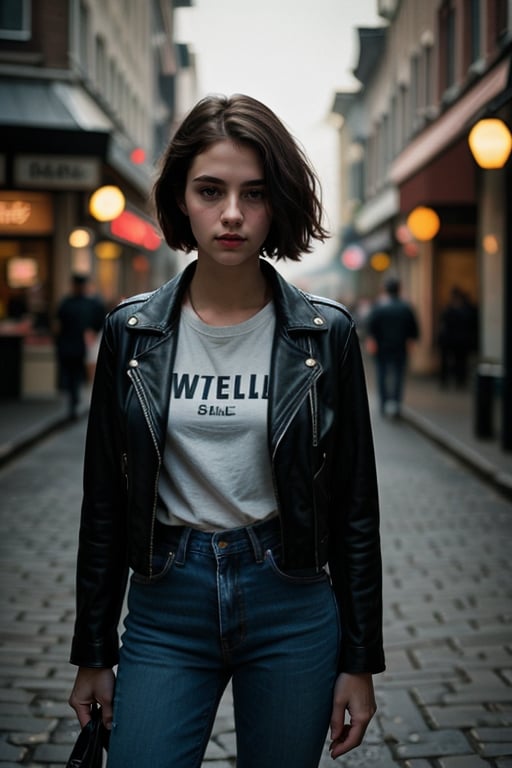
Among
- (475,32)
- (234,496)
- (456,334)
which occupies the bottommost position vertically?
(234,496)

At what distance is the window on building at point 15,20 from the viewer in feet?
66.4

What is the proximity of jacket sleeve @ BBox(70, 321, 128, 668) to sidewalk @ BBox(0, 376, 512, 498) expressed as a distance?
7.28m

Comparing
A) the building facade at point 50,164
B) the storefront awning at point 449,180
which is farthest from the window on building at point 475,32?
the building facade at point 50,164

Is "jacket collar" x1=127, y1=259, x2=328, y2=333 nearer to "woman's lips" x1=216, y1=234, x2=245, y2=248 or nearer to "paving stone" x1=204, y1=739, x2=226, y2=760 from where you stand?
"woman's lips" x1=216, y1=234, x2=245, y2=248

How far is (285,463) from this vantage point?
2.08 meters

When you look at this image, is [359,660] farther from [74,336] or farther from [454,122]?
[454,122]

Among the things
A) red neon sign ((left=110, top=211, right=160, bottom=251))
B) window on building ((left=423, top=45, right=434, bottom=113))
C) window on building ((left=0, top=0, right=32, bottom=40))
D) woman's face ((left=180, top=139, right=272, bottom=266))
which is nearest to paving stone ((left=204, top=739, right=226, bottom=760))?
woman's face ((left=180, top=139, right=272, bottom=266))

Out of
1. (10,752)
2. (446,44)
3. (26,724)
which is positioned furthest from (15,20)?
(10,752)

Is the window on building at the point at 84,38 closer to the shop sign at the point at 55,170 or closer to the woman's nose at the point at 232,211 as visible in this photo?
the shop sign at the point at 55,170

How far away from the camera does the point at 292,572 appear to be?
211 centimetres

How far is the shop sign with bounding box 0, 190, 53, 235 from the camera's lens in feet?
64.7

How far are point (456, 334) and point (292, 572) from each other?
19423mm

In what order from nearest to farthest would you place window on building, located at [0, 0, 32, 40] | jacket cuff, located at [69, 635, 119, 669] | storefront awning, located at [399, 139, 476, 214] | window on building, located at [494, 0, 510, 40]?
jacket cuff, located at [69, 635, 119, 669], window on building, located at [494, 0, 510, 40], storefront awning, located at [399, 139, 476, 214], window on building, located at [0, 0, 32, 40]

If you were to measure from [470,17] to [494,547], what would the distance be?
15300mm
